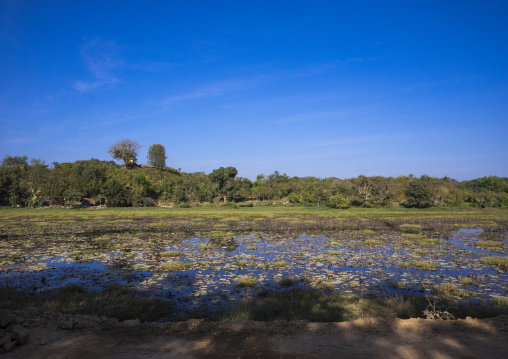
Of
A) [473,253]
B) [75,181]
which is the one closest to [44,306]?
[473,253]

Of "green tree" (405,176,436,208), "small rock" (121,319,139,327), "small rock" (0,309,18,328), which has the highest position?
"green tree" (405,176,436,208)

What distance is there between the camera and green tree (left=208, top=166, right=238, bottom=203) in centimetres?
6328

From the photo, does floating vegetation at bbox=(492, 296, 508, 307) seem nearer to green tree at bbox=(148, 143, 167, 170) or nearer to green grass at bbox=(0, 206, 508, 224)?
green grass at bbox=(0, 206, 508, 224)

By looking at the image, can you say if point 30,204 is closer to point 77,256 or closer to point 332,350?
point 77,256

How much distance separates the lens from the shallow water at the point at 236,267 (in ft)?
30.9

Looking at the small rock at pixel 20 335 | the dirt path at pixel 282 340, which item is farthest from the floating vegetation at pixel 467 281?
the small rock at pixel 20 335

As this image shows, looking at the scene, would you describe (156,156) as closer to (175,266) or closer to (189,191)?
(189,191)

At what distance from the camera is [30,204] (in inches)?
1956

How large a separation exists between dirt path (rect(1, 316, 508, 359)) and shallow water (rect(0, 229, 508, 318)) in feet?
6.66

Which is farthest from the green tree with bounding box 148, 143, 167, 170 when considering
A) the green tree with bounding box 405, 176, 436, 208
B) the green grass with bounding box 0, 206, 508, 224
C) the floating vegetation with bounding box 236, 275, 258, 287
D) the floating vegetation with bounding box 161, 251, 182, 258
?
the floating vegetation with bounding box 236, 275, 258, 287

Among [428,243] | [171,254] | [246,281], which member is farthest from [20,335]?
[428,243]

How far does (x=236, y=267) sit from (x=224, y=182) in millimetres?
53673

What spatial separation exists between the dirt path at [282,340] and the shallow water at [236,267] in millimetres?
2030

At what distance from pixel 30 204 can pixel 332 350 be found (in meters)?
59.4
